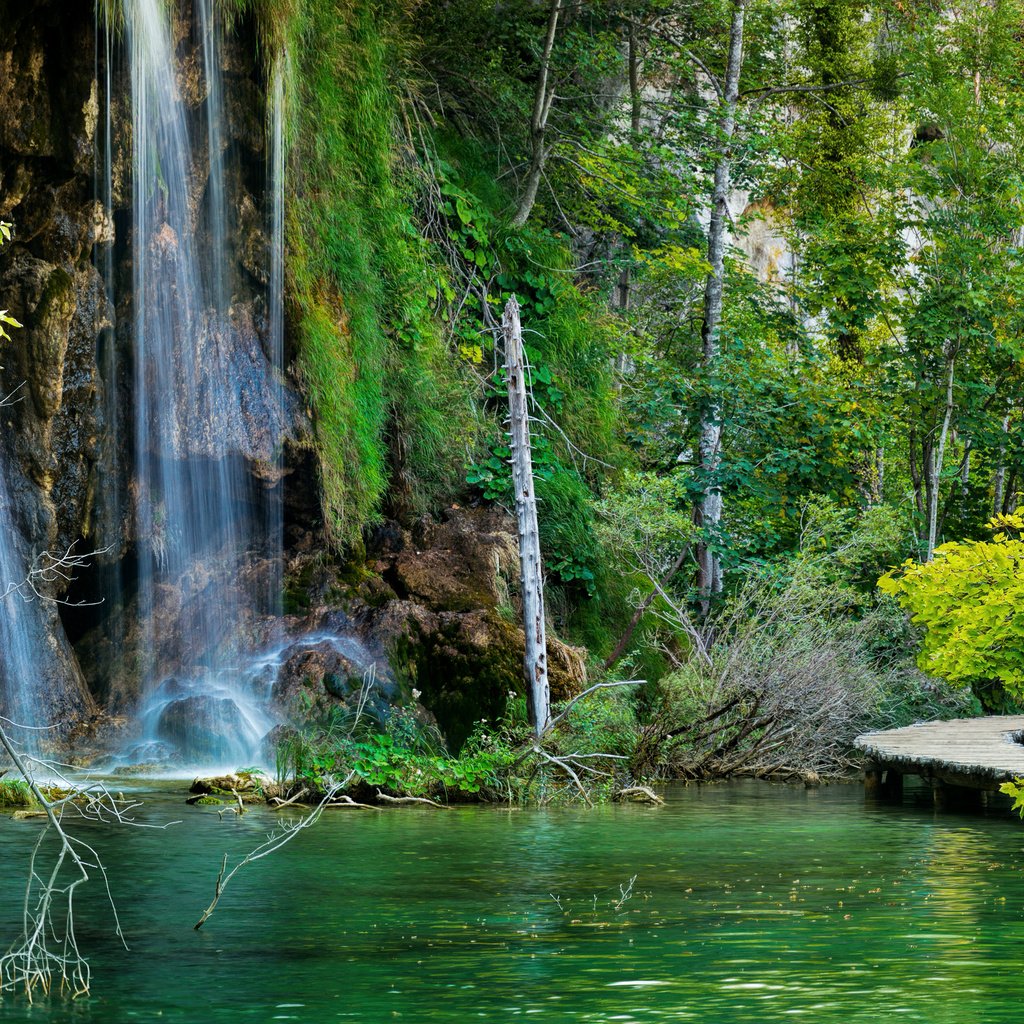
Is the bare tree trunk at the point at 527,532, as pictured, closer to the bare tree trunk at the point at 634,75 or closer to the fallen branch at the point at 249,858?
the fallen branch at the point at 249,858

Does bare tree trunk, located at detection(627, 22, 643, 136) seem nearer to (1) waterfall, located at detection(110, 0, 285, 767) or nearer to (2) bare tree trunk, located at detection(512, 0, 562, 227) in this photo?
(2) bare tree trunk, located at detection(512, 0, 562, 227)

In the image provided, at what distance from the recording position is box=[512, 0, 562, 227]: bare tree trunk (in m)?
24.2

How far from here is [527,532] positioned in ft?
57.2

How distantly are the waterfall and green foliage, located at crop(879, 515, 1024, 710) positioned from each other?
26.0ft

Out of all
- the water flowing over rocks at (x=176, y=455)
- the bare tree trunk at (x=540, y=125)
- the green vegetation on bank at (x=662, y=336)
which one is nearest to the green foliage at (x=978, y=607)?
the green vegetation on bank at (x=662, y=336)

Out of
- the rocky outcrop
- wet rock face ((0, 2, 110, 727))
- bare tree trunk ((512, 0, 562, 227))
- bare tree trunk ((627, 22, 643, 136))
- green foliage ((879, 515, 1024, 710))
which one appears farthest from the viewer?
bare tree trunk ((627, 22, 643, 136))

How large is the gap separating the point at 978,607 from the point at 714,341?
14.0 m

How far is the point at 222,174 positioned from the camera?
19344 millimetres

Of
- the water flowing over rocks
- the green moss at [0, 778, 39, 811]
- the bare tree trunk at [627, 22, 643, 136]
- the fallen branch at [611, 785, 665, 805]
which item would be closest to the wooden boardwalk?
the fallen branch at [611, 785, 665, 805]

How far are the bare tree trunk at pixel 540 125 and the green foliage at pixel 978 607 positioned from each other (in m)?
12.8

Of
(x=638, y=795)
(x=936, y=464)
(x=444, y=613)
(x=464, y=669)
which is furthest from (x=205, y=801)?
(x=936, y=464)

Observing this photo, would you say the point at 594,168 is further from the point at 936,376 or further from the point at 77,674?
the point at 77,674

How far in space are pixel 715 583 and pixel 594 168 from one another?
6593 millimetres

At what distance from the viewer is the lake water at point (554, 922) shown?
685cm
